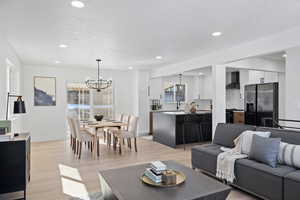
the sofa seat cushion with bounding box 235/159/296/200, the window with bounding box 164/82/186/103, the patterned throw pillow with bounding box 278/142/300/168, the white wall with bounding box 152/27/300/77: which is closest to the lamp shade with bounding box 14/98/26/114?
the sofa seat cushion with bounding box 235/159/296/200

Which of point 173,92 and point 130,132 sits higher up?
point 173,92

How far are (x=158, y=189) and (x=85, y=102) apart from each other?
6210 millimetres

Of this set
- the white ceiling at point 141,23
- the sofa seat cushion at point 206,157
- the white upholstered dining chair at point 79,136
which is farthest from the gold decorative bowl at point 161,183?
the white upholstered dining chair at point 79,136

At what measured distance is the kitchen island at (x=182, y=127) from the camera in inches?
219

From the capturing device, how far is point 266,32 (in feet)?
11.3

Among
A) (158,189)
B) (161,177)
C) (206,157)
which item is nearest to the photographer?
(158,189)

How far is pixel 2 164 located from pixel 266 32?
4.52 meters

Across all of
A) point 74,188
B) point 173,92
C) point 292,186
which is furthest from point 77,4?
point 173,92

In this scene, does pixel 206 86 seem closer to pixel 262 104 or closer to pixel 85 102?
pixel 262 104

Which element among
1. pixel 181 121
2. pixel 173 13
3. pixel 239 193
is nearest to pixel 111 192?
pixel 239 193

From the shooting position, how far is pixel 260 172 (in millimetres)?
2451

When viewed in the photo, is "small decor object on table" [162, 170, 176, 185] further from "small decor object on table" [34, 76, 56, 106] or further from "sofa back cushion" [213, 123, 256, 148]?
"small decor object on table" [34, 76, 56, 106]

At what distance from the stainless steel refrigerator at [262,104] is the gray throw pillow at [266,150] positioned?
10.0 feet

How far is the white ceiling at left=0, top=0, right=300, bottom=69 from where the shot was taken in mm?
2449
